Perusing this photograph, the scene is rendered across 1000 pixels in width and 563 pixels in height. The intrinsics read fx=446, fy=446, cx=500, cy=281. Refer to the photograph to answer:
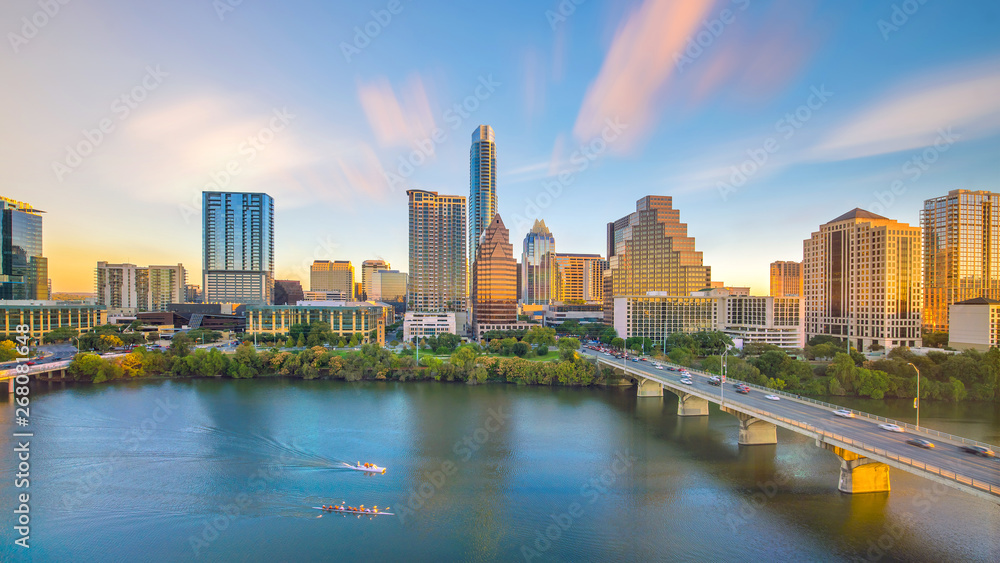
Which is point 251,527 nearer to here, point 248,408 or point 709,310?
point 248,408

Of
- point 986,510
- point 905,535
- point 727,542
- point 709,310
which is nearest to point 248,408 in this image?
point 727,542

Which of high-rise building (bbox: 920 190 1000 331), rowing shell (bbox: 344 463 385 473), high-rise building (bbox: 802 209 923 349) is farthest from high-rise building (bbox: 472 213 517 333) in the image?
high-rise building (bbox: 920 190 1000 331)

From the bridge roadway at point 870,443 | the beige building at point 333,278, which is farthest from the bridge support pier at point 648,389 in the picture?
the beige building at point 333,278

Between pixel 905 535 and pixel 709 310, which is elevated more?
pixel 709 310

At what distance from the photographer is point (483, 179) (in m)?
110

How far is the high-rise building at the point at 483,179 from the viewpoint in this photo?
109625mm

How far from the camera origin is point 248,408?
33.4 metres

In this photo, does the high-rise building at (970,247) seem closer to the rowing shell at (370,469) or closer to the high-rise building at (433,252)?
the rowing shell at (370,469)

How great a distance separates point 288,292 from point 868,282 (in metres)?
144

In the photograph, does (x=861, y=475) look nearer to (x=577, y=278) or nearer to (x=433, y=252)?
(x=433, y=252)

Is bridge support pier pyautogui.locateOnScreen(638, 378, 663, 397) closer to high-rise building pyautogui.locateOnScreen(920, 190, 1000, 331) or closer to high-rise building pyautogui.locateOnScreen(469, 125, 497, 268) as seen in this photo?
high-rise building pyautogui.locateOnScreen(920, 190, 1000, 331)

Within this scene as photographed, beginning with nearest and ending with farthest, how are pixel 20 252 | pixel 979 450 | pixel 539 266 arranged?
pixel 979 450
pixel 20 252
pixel 539 266

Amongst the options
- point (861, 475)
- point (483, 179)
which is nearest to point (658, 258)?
point (483, 179)

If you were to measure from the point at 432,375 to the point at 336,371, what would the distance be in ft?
32.4
